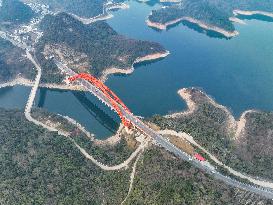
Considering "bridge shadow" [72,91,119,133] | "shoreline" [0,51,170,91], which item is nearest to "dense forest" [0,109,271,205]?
"bridge shadow" [72,91,119,133]

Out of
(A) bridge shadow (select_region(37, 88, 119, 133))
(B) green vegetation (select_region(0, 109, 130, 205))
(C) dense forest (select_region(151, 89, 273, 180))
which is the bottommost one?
(A) bridge shadow (select_region(37, 88, 119, 133))

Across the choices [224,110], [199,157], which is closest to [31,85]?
[224,110]

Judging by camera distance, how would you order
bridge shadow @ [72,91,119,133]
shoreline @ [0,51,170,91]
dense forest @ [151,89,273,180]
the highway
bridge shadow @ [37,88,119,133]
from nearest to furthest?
the highway → dense forest @ [151,89,273,180] → bridge shadow @ [72,91,119,133] → bridge shadow @ [37,88,119,133] → shoreline @ [0,51,170,91]

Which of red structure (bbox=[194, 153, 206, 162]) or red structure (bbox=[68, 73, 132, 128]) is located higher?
red structure (bbox=[194, 153, 206, 162])

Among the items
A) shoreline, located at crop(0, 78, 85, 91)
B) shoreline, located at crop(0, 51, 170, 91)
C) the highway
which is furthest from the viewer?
shoreline, located at crop(0, 51, 170, 91)

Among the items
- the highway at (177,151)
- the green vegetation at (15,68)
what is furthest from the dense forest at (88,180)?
the green vegetation at (15,68)

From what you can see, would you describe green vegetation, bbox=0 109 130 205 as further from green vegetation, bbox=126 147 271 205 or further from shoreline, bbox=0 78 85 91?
shoreline, bbox=0 78 85 91

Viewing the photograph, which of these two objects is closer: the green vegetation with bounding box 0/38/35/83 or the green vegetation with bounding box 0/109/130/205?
the green vegetation with bounding box 0/109/130/205
